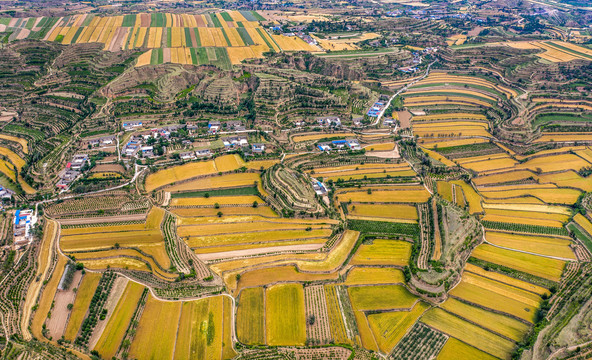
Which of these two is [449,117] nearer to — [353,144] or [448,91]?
[448,91]

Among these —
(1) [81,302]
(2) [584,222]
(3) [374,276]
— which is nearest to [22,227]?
(1) [81,302]

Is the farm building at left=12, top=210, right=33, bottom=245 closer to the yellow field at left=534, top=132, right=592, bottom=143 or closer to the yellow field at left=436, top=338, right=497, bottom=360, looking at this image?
the yellow field at left=436, top=338, right=497, bottom=360

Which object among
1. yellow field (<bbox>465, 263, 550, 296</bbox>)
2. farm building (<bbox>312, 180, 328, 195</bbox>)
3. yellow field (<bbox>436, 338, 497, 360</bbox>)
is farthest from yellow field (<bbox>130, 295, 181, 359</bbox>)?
yellow field (<bbox>465, 263, 550, 296</bbox>)

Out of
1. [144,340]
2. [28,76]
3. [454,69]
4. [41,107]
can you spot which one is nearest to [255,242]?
[144,340]

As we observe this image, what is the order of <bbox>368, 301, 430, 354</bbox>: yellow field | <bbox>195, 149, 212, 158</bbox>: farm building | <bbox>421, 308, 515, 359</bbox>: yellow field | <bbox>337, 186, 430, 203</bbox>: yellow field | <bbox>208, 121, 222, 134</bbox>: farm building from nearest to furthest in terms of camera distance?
<bbox>421, 308, 515, 359</bbox>: yellow field
<bbox>368, 301, 430, 354</bbox>: yellow field
<bbox>337, 186, 430, 203</bbox>: yellow field
<bbox>195, 149, 212, 158</bbox>: farm building
<bbox>208, 121, 222, 134</bbox>: farm building

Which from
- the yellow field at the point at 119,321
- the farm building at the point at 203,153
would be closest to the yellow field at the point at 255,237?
the yellow field at the point at 119,321

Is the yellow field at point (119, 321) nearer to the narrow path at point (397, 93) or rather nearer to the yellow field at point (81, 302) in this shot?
the yellow field at point (81, 302)
